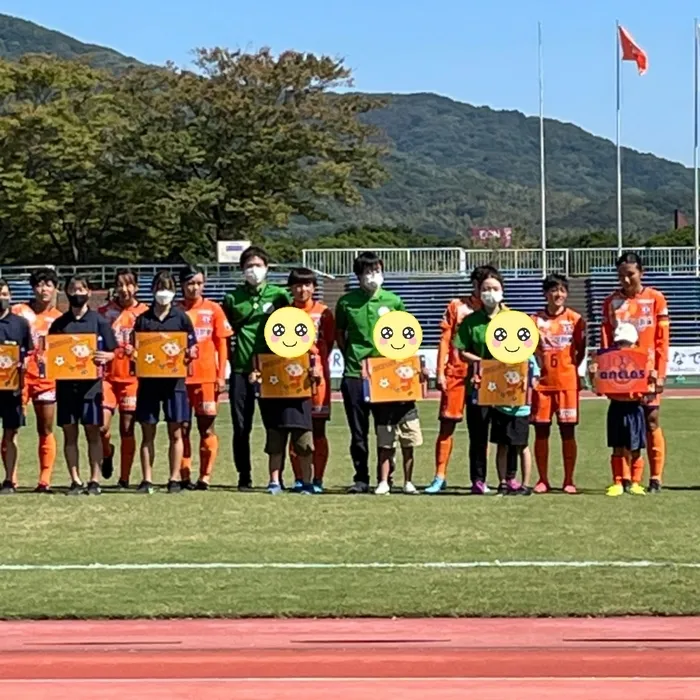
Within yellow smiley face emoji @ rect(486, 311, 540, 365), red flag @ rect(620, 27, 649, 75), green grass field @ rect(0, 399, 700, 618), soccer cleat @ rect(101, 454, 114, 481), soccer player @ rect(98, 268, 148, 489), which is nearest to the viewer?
green grass field @ rect(0, 399, 700, 618)

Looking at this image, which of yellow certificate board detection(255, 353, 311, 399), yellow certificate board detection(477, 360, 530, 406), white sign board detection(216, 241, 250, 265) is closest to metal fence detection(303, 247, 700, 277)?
white sign board detection(216, 241, 250, 265)

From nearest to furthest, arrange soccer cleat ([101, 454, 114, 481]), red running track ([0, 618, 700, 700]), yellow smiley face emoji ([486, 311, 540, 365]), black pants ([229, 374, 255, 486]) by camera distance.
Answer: red running track ([0, 618, 700, 700])
yellow smiley face emoji ([486, 311, 540, 365])
black pants ([229, 374, 255, 486])
soccer cleat ([101, 454, 114, 481])

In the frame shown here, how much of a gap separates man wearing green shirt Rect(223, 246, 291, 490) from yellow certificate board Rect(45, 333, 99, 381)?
1.22 metres

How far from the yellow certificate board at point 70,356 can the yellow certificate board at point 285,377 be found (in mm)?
1462

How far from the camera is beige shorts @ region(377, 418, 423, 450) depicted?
38.8ft

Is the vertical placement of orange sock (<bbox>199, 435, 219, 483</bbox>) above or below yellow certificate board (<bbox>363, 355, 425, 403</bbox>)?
below

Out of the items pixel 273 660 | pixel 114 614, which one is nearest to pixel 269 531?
pixel 114 614

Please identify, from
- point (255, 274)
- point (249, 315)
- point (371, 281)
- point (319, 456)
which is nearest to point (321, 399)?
point (319, 456)

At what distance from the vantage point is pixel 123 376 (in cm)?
1262

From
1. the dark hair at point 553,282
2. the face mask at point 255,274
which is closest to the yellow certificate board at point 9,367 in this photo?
the face mask at point 255,274

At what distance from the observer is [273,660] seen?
6258 mm

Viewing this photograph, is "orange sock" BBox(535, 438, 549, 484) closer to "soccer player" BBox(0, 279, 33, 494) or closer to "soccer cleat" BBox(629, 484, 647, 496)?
"soccer cleat" BBox(629, 484, 647, 496)

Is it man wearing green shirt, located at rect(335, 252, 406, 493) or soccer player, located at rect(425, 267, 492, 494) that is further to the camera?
soccer player, located at rect(425, 267, 492, 494)

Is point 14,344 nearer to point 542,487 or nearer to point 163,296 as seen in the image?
point 163,296
